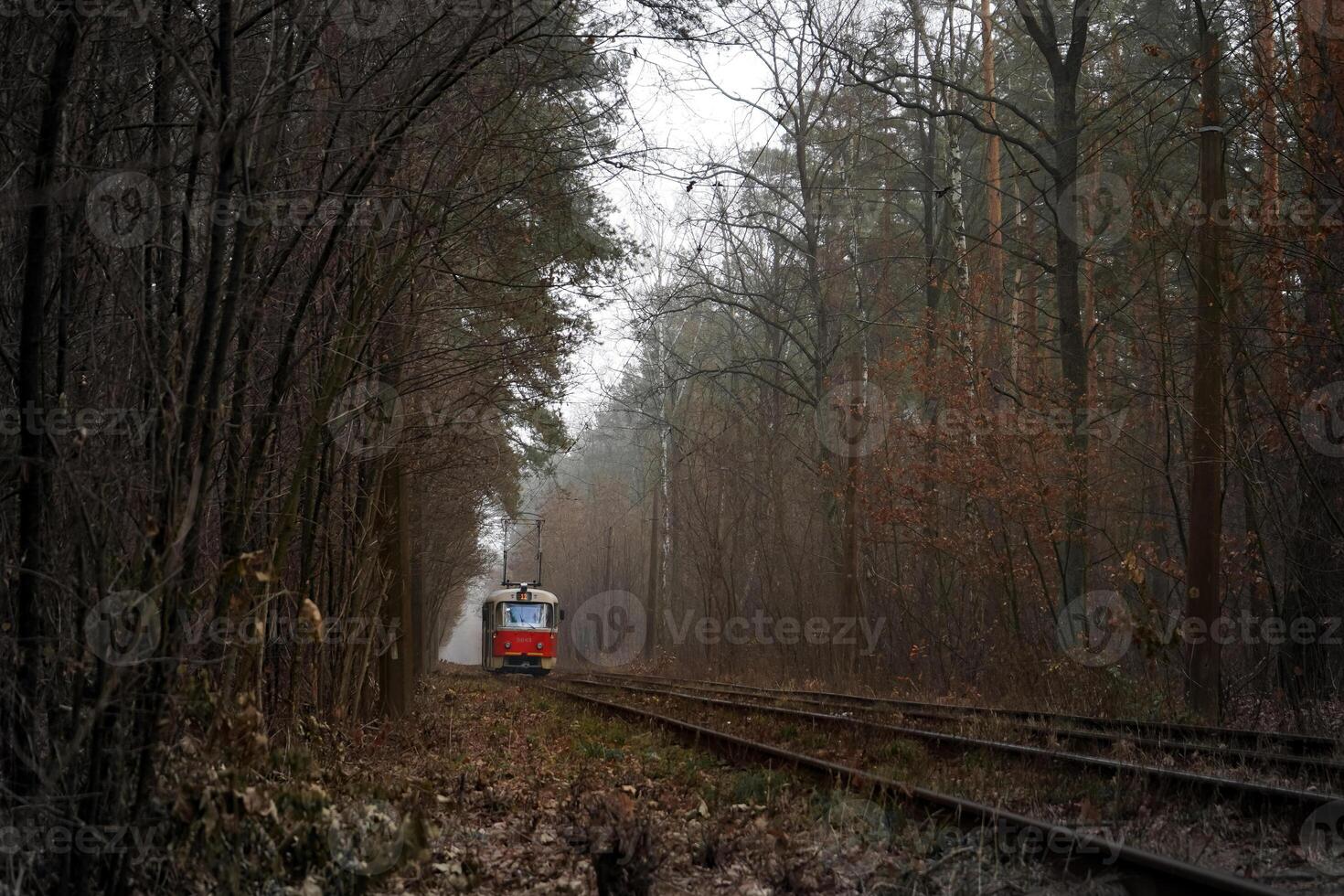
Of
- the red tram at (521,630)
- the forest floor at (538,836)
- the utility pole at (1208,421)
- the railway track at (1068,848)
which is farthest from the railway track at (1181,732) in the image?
the red tram at (521,630)

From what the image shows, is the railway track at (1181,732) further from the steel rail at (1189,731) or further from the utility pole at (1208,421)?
the utility pole at (1208,421)

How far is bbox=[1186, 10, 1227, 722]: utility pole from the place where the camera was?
479 inches

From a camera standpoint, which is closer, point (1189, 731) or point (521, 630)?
point (1189, 731)

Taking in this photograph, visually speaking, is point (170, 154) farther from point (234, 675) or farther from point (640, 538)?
point (640, 538)

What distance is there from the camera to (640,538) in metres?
59.3

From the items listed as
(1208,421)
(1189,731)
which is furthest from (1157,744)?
(1208,421)

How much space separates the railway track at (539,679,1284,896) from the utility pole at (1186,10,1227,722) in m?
5.65

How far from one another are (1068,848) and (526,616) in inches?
1141

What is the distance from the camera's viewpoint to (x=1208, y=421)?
40.3 ft

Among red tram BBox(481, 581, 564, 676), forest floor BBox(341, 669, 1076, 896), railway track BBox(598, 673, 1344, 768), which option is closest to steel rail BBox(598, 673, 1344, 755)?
railway track BBox(598, 673, 1344, 768)

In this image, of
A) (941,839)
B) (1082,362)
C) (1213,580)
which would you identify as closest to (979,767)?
(941,839)

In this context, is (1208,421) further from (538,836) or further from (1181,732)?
(538,836)

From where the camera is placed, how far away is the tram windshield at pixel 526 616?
110ft

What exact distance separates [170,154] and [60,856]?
3.09m
